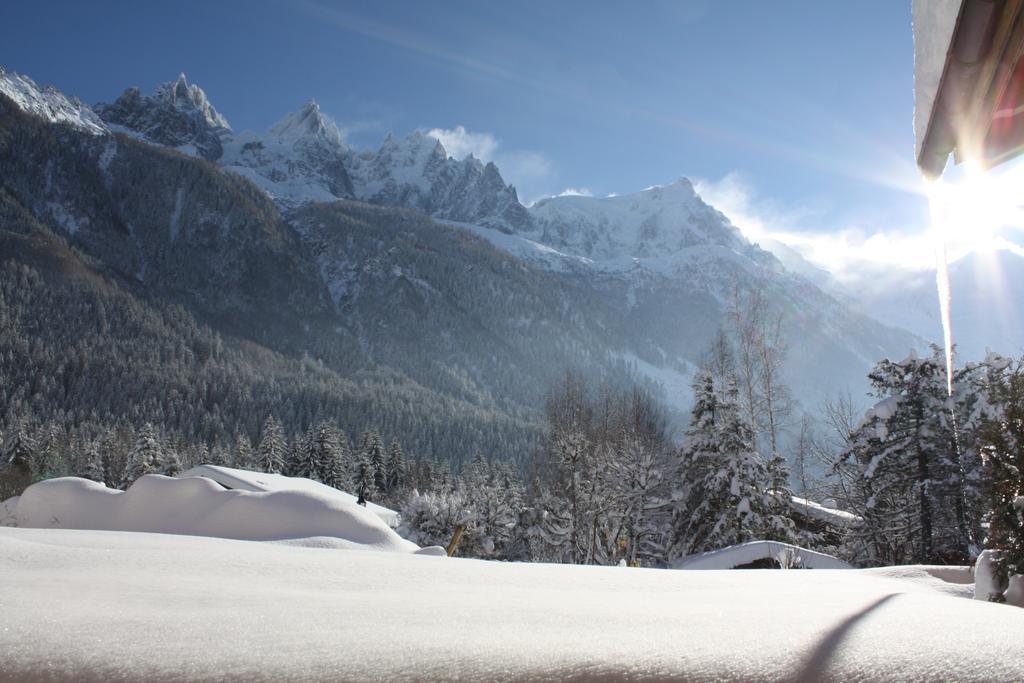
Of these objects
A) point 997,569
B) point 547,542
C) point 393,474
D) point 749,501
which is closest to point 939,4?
point 997,569

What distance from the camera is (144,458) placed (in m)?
47.6

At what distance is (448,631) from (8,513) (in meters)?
11.7

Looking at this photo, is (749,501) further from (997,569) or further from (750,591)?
(750,591)

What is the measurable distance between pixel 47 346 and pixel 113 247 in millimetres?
87765

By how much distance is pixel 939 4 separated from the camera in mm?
2957

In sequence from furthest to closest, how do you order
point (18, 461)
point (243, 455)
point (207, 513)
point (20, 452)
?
1. point (243, 455)
2. point (20, 452)
3. point (18, 461)
4. point (207, 513)

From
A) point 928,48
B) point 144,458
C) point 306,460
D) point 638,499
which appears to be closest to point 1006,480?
point 928,48

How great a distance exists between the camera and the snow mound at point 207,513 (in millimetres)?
7305

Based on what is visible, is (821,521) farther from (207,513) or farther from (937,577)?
(207,513)

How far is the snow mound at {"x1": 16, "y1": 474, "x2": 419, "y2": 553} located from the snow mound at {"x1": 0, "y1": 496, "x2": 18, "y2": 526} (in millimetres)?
488

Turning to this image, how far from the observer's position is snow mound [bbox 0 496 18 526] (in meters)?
9.81

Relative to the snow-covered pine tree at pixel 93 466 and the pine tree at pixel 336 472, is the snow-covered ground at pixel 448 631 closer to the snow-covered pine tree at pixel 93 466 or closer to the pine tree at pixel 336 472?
the pine tree at pixel 336 472

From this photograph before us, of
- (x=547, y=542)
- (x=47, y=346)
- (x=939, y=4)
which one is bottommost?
(x=547, y=542)

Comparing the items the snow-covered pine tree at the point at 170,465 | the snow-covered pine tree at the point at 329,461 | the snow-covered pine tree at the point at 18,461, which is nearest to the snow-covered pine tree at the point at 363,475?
the snow-covered pine tree at the point at 329,461
